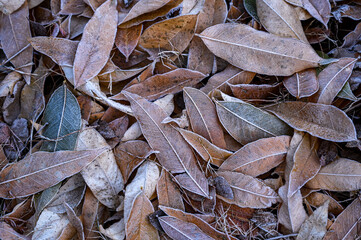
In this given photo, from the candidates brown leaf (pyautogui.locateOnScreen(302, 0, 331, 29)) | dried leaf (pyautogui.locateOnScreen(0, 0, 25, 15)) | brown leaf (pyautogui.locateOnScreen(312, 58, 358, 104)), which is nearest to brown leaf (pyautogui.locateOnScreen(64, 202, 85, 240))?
dried leaf (pyautogui.locateOnScreen(0, 0, 25, 15))

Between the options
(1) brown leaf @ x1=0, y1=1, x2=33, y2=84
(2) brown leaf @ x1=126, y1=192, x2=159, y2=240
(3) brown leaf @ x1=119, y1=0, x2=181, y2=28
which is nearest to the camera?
(2) brown leaf @ x1=126, y1=192, x2=159, y2=240

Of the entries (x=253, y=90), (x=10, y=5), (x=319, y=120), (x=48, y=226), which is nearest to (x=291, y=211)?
(x=319, y=120)

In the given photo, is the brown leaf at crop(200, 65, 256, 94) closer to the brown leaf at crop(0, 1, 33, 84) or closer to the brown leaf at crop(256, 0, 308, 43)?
the brown leaf at crop(256, 0, 308, 43)

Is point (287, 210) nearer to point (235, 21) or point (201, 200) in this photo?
point (201, 200)

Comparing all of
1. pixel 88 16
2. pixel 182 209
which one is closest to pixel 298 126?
pixel 182 209

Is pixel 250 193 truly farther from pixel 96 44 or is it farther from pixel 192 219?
pixel 96 44
